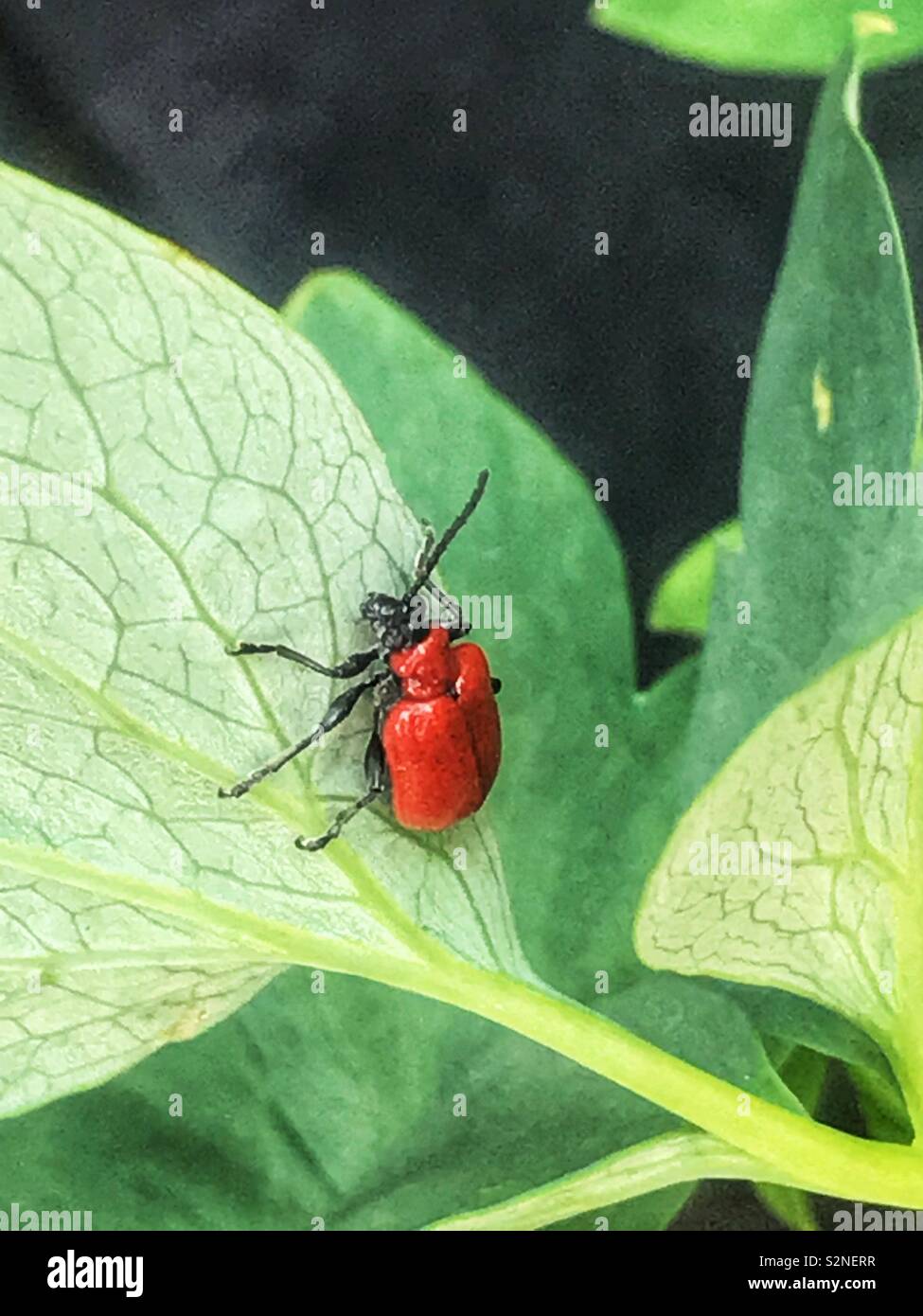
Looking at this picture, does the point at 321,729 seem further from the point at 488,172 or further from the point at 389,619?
the point at 488,172

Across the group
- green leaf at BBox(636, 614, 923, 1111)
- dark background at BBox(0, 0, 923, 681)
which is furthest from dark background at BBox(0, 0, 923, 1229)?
green leaf at BBox(636, 614, 923, 1111)

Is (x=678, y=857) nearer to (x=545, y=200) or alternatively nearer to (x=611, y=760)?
(x=611, y=760)

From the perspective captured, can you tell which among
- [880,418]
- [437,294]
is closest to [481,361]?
[437,294]

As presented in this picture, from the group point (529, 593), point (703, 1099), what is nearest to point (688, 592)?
point (529, 593)

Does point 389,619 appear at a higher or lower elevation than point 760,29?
lower

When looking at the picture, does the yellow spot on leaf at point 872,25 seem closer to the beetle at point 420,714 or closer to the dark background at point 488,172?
the dark background at point 488,172

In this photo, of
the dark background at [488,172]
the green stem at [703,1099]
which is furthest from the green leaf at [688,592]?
the green stem at [703,1099]
